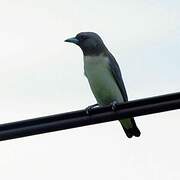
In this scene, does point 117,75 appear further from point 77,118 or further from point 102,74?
point 77,118

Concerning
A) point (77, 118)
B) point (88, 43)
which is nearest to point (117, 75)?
point (88, 43)

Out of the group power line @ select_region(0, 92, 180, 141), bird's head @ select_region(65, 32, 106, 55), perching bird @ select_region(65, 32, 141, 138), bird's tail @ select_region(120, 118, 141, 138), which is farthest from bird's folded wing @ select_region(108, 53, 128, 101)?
power line @ select_region(0, 92, 180, 141)

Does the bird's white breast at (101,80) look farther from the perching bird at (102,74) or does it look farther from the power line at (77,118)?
the power line at (77,118)

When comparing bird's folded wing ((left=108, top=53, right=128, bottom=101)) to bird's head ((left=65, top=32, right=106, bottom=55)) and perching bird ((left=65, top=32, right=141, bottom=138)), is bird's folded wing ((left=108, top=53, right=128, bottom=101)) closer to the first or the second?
perching bird ((left=65, top=32, right=141, bottom=138))

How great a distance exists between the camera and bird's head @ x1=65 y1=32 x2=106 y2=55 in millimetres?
9180

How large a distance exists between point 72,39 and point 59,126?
4.23 metres

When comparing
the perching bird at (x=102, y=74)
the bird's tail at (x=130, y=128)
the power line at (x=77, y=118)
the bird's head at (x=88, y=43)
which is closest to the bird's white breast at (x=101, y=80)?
the perching bird at (x=102, y=74)

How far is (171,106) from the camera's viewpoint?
496 centimetres

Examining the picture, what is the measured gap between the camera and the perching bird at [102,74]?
29.0 feet

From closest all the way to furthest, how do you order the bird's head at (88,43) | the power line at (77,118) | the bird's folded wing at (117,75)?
the power line at (77,118) < the bird's folded wing at (117,75) < the bird's head at (88,43)

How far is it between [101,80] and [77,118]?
374 centimetres

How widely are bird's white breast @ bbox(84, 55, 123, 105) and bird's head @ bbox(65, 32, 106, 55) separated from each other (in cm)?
16

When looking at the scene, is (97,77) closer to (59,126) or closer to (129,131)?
(129,131)

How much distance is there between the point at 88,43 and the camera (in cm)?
932
